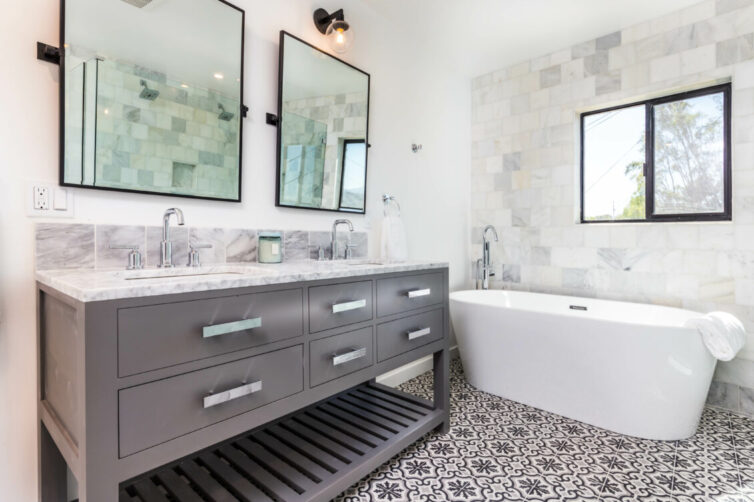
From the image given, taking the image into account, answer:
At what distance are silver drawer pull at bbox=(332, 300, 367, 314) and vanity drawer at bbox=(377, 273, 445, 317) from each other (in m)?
0.12

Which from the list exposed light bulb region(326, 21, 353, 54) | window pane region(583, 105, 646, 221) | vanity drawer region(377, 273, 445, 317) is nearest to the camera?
vanity drawer region(377, 273, 445, 317)

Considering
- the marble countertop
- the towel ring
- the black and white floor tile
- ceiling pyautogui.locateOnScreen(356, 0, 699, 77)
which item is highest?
ceiling pyautogui.locateOnScreen(356, 0, 699, 77)

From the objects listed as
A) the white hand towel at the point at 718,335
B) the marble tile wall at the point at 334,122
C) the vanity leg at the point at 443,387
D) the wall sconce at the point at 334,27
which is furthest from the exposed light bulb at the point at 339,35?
the white hand towel at the point at 718,335

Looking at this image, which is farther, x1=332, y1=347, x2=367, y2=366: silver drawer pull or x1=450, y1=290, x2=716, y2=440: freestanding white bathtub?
x1=450, y1=290, x2=716, y2=440: freestanding white bathtub

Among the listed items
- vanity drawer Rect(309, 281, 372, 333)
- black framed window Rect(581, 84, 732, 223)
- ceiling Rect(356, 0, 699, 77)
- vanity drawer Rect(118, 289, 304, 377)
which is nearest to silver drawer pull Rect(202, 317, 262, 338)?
vanity drawer Rect(118, 289, 304, 377)

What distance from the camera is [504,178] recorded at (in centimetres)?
327

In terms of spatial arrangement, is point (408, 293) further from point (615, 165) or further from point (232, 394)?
point (615, 165)

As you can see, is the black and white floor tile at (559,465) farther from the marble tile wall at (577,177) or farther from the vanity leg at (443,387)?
the marble tile wall at (577,177)

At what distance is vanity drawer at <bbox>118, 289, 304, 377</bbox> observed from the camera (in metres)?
0.91

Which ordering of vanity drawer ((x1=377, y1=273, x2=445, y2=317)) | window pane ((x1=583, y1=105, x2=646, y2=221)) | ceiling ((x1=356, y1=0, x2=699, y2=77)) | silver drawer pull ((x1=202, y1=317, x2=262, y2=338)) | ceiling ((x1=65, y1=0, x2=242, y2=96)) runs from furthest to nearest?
window pane ((x1=583, y1=105, x2=646, y2=221))
ceiling ((x1=356, y1=0, x2=699, y2=77))
vanity drawer ((x1=377, y1=273, x2=445, y2=317))
ceiling ((x1=65, y1=0, x2=242, y2=96))
silver drawer pull ((x1=202, y1=317, x2=262, y2=338))

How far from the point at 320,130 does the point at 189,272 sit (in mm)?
1069

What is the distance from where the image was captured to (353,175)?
2.32 meters

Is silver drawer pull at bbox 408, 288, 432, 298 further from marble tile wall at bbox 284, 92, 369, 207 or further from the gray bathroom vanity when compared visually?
marble tile wall at bbox 284, 92, 369, 207

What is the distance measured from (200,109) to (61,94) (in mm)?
472
